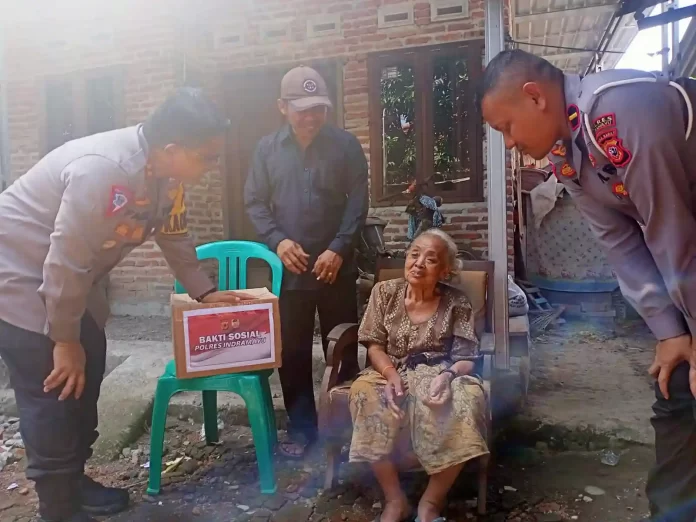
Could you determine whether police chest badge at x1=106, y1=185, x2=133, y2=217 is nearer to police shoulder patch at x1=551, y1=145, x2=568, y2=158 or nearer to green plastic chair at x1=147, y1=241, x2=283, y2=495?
green plastic chair at x1=147, y1=241, x2=283, y2=495

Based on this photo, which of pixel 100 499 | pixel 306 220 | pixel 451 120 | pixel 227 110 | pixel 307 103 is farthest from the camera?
pixel 451 120

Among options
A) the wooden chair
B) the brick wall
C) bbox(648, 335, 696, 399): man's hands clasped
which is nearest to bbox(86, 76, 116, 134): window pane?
the brick wall

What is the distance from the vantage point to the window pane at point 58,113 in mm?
4637

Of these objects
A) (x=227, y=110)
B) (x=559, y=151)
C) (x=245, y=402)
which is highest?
(x=227, y=110)

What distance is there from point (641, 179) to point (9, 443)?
11.0 feet

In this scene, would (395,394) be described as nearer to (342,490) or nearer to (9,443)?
(342,490)

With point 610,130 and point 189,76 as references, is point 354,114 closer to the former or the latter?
point 189,76

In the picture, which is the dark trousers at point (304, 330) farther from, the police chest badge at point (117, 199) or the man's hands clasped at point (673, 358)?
the man's hands clasped at point (673, 358)

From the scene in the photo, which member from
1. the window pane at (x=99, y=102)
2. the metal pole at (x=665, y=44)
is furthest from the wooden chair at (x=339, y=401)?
the window pane at (x=99, y=102)

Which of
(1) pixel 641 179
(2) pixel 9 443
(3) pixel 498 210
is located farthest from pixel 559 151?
(2) pixel 9 443

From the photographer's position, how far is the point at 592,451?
108 inches

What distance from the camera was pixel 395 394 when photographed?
2.15m

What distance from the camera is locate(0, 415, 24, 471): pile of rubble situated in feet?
9.55

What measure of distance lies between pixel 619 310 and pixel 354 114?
3.23 m
